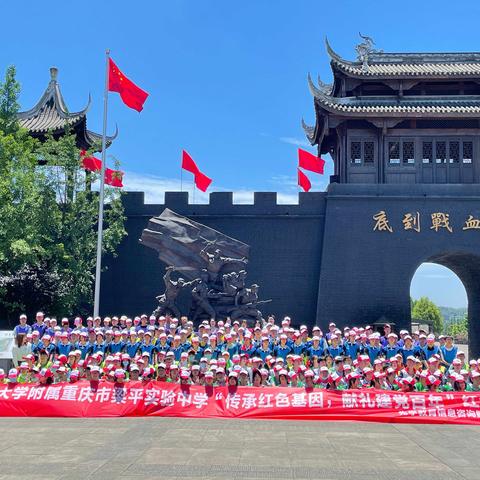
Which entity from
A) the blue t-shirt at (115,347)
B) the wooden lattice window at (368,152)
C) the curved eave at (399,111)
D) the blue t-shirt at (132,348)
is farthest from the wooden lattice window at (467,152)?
the blue t-shirt at (115,347)

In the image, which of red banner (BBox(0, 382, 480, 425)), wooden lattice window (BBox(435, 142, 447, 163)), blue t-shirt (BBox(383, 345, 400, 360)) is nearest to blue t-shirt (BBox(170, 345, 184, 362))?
red banner (BBox(0, 382, 480, 425))

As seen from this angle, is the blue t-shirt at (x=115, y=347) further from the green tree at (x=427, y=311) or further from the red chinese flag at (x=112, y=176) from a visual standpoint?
the green tree at (x=427, y=311)

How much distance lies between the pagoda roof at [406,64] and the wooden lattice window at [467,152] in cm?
228

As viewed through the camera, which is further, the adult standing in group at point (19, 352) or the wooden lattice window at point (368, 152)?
the wooden lattice window at point (368, 152)

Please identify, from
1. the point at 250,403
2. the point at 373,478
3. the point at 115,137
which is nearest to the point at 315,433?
the point at 250,403

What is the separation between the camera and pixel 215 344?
33.6ft

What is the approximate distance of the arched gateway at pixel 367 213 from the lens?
17.4 m

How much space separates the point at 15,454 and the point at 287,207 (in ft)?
44.8

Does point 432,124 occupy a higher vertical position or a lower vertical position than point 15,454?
higher

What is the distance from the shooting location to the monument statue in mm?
14594

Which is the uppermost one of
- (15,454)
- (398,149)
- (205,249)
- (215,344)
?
(398,149)

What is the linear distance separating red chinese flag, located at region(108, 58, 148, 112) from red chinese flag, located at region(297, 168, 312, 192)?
626 cm

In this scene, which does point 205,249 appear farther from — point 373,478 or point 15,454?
point 373,478

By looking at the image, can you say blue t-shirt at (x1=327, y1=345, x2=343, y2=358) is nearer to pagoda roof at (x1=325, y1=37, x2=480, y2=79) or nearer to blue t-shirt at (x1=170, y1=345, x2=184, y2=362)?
blue t-shirt at (x1=170, y1=345, x2=184, y2=362)
